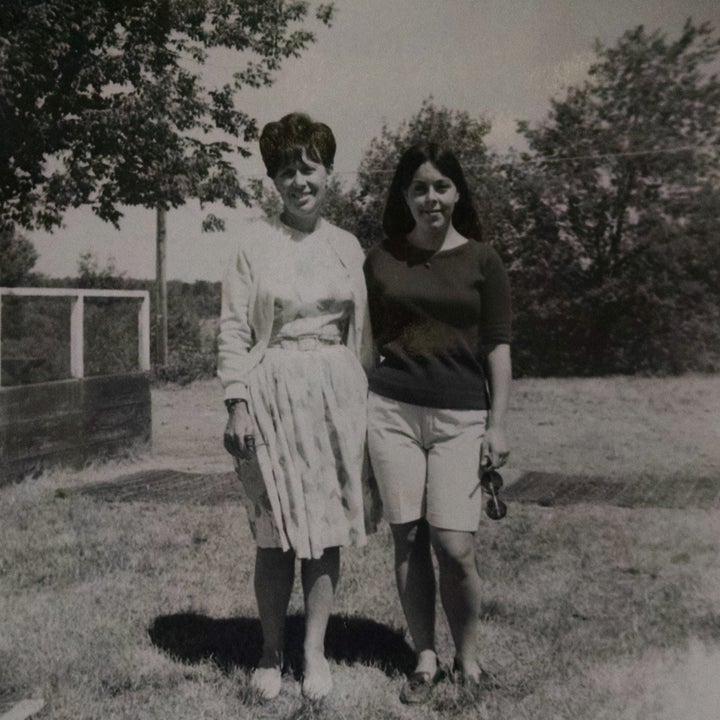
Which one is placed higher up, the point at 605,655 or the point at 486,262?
the point at 486,262

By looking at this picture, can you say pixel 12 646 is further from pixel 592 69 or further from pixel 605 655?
pixel 592 69

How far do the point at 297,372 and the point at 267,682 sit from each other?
0.67 metres

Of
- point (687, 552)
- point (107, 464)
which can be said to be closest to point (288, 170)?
point (687, 552)

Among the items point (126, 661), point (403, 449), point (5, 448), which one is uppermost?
point (403, 449)

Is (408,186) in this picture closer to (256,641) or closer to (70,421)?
(256,641)

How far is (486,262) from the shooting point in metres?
1.74

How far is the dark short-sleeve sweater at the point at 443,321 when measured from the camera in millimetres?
1725

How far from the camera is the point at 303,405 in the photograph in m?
1.75

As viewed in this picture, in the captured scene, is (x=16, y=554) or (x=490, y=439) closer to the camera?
(x=490, y=439)

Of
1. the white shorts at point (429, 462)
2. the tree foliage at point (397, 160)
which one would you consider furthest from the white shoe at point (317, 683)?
the tree foliage at point (397, 160)

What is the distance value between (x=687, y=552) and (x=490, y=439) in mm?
1337

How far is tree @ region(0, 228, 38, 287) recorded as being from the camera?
3232 mm

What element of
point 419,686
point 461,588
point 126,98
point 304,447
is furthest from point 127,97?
point 419,686

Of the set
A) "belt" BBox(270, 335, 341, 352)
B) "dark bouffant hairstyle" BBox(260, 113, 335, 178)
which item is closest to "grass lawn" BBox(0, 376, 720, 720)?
"belt" BBox(270, 335, 341, 352)
